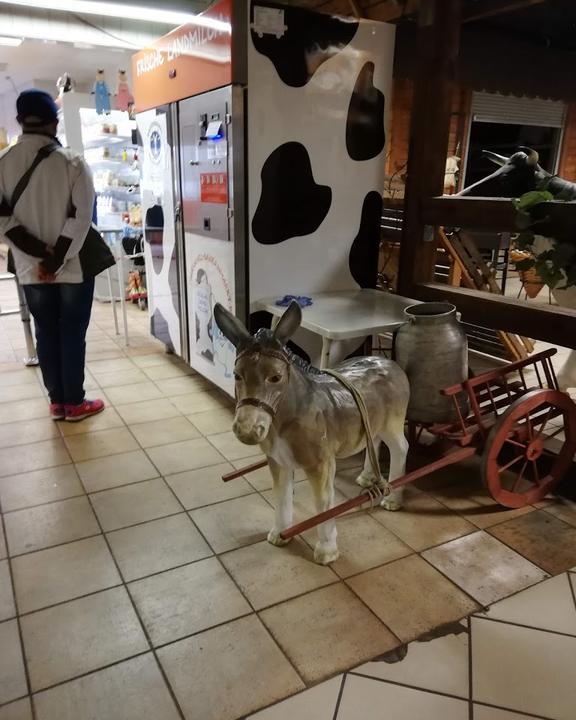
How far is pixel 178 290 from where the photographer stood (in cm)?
401

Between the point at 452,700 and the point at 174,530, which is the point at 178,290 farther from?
the point at 452,700

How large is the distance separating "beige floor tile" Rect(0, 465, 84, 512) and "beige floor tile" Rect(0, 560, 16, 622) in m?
0.44

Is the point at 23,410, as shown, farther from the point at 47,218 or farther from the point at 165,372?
the point at 47,218

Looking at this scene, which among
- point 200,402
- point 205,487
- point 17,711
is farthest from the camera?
point 200,402

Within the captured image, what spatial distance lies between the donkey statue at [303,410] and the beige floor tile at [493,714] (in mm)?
728

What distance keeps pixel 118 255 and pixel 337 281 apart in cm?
215

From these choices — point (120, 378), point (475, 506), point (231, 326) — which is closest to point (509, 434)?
point (475, 506)

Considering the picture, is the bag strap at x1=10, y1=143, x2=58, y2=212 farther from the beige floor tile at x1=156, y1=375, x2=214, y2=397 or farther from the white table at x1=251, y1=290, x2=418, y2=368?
the beige floor tile at x1=156, y1=375, x2=214, y2=397

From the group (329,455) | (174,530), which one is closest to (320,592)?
(329,455)

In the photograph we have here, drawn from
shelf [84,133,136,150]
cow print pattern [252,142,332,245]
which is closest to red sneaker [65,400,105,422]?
cow print pattern [252,142,332,245]

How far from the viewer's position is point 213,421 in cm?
345

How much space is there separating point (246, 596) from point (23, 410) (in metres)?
2.20

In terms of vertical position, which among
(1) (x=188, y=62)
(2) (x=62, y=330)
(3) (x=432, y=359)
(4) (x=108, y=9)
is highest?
(4) (x=108, y=9)

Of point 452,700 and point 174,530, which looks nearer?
point 452,700
